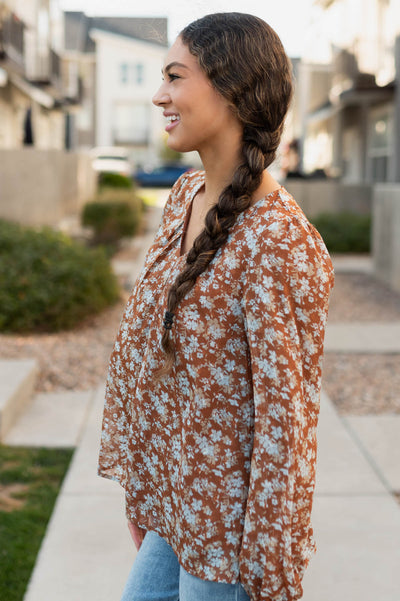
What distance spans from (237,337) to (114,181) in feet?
68.4

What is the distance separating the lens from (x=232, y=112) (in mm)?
1512

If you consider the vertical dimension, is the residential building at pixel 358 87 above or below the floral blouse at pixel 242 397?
above

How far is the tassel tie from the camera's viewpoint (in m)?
1.53

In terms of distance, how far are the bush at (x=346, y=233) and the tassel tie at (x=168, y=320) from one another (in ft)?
40.5

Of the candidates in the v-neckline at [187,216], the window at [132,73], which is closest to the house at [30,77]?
the v-neckline at [187,216]

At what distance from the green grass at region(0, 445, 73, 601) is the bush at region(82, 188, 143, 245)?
9.50m

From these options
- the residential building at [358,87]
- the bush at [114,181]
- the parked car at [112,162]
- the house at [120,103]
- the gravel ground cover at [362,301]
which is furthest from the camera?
the house at [120,103]

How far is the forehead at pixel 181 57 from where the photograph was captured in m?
1.50

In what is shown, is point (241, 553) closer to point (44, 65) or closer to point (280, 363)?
point (280, 363)

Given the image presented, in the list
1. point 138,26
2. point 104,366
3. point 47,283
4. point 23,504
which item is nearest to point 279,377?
point 138,26

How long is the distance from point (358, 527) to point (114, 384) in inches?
82.3

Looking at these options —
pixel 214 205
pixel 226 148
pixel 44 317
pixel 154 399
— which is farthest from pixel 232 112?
pixel 44 317

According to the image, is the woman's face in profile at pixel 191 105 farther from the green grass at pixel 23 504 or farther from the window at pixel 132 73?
the window at pixel 132 73

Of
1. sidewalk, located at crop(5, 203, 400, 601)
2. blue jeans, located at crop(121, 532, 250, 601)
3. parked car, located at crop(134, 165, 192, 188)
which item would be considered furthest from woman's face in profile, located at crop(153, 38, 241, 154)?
parked car, located at crop(134, 165, 192, 188)
